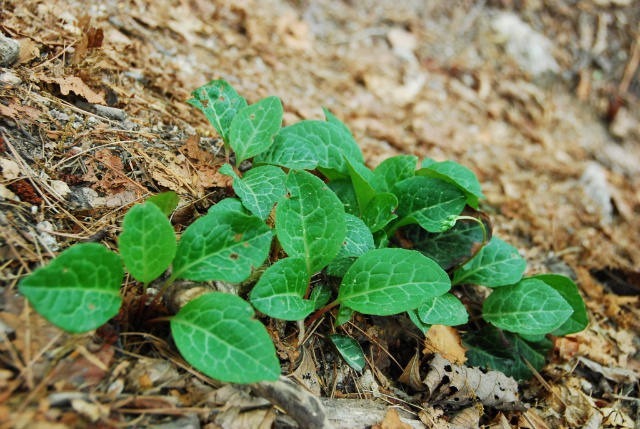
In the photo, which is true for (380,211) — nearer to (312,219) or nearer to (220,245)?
(312,219)

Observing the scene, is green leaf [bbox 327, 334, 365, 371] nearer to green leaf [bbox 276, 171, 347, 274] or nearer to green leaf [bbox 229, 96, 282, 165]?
green leaf [bbox 276, 171, 347, 274]

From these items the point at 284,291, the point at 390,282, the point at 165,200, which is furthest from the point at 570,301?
the point at 165,200

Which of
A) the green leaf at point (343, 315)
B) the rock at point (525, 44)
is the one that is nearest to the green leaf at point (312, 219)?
the green leaf at point (343, 315)

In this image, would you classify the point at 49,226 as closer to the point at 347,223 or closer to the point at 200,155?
the point at 200,155

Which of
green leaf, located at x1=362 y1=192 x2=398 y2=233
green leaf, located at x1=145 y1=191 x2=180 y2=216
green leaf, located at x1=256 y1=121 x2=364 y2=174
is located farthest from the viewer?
green leaf, located at x1=256 y1=121 x2=364 y2=174

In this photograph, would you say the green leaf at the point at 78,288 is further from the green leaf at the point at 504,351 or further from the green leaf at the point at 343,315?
the green leaf at the point at 504,351

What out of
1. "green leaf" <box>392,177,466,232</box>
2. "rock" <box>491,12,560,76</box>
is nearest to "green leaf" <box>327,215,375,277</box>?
"green leaf" <box>392,177,466,232</box>
